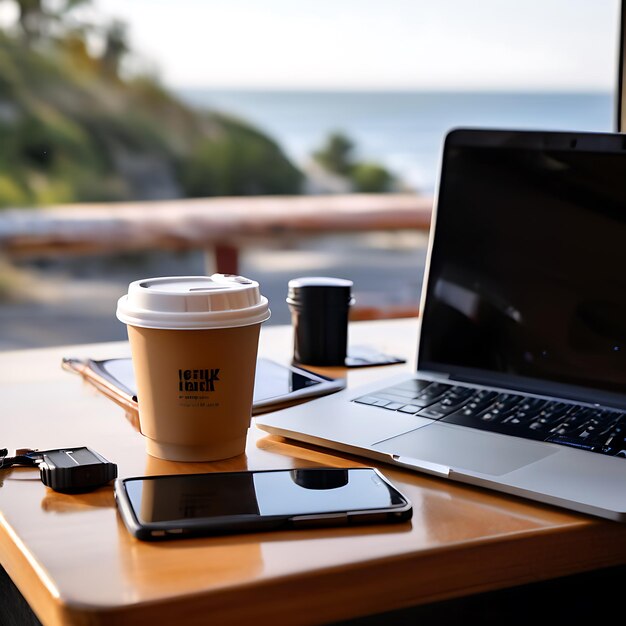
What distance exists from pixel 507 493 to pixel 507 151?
0.47m

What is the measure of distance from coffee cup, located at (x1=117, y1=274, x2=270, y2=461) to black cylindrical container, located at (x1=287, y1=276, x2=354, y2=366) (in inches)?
14.4

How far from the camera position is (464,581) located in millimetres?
620

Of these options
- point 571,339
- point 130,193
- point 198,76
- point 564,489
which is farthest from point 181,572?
point 198,76

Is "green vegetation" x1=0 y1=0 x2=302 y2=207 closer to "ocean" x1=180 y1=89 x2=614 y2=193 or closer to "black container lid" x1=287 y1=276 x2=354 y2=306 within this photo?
"ocean" x1=180 y1=89 x2=614 y2=193

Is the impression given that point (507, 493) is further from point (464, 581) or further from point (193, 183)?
point (193, 183)

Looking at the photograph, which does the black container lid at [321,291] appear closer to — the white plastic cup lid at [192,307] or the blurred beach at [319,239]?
the white plastic cup lid at [192,307]

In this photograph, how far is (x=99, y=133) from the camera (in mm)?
15930

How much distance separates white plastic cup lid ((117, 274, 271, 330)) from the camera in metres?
0.76

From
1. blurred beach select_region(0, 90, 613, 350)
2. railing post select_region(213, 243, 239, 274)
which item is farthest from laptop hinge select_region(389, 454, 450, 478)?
blurred beach select_region(0, 90, 613, 350)

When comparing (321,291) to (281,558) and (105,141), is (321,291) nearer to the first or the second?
(281,558)

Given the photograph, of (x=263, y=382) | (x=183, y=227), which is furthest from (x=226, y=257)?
(x=263, y=382)

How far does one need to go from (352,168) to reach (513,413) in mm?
18715

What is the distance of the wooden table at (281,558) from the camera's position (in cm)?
55

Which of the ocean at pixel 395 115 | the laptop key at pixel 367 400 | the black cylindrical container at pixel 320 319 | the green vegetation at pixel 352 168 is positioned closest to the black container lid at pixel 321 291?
the black cylindrical container at pixel 320 319
